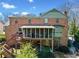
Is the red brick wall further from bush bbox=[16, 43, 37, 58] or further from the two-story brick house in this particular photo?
bush bbox=[16, 43, 37, 58]

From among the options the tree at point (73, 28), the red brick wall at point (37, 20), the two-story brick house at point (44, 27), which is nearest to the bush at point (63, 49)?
the two-story brick house at point (44, 27)

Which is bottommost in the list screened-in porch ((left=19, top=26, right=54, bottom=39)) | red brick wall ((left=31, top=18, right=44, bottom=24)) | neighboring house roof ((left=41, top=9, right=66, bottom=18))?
screened-in porch ((left=19, top=26, right=54, bottom=39))

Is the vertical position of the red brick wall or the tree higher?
the red brick wall

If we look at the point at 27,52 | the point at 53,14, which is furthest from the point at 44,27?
the point at 27,52

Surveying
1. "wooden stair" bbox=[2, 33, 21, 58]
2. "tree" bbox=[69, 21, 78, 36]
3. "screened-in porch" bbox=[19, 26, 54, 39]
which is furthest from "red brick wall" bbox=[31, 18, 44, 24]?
"tree" bbox=[69, 21, 78, 36]

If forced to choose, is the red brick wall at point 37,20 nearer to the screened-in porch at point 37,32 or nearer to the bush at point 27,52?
the screened-in porch at point 37,32

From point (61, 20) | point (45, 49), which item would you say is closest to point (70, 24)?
point (61, 20)

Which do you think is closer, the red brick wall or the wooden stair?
the wooden stair

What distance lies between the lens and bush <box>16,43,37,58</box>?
396 centimetres

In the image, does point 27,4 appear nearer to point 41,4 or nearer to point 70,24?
point 41,4

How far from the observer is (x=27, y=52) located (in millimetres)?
4012

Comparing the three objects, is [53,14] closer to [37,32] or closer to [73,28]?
[73,28]

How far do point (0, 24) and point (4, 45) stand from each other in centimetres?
36

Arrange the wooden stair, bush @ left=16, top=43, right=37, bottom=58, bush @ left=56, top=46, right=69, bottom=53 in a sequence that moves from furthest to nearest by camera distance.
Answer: bush @ left=56, top=46, right=69, bottom=53 → the wooden stair → bush @ left=16, top=43, right=37, bottom=58
